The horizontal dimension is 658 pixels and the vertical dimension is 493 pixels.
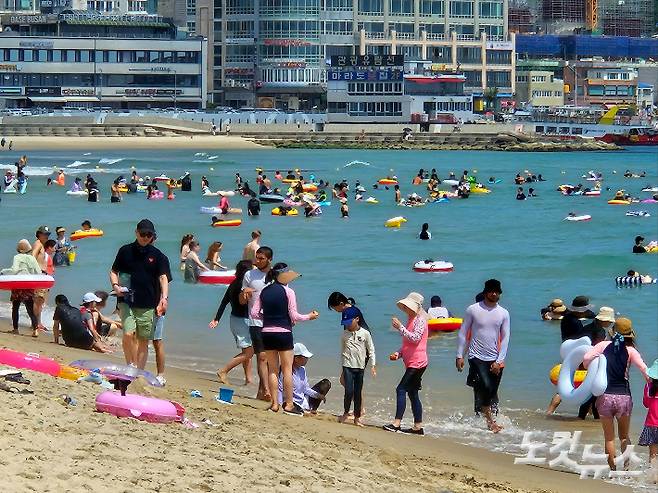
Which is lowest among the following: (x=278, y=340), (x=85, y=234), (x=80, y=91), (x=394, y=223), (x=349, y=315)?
(x=394, y=223)

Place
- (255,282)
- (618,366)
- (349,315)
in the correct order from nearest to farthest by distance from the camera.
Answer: (618,366)
(349,315)
(255,282)

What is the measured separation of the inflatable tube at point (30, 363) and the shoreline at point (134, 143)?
98373 millimetres

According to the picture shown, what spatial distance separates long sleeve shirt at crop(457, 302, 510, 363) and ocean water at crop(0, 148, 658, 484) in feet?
3.03

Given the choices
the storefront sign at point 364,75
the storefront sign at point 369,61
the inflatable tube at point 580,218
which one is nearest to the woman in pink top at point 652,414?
the inflatable tube at point 580,218

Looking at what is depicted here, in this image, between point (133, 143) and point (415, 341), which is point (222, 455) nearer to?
point (415, 341)

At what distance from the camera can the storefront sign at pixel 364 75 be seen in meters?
134

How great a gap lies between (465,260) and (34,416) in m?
28.6

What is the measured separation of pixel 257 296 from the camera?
14.8 meters

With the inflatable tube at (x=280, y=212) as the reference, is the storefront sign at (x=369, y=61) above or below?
above

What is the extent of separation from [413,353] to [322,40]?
138m

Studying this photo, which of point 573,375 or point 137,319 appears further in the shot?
point 137,319

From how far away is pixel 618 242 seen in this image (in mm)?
46969

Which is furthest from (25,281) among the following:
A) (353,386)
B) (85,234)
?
(85,234)

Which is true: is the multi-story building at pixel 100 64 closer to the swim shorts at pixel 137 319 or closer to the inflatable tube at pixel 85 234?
the inflatable tube at pixel 85 234
